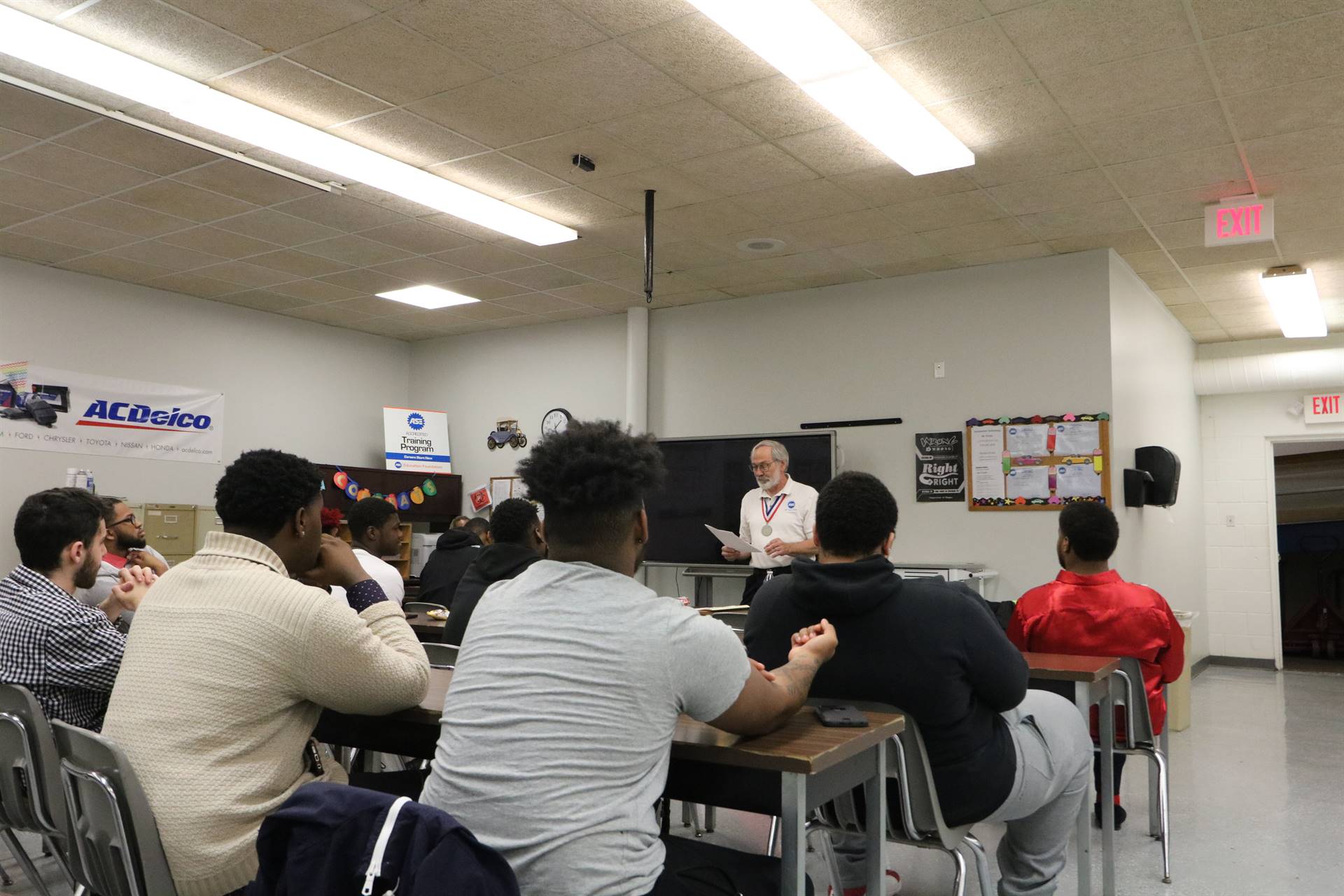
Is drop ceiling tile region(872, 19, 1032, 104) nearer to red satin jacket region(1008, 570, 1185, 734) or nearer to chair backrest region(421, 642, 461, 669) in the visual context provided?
red satin jacket region(1008, 570, 1185, 734)

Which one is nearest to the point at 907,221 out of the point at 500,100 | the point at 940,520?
the point at 940,520

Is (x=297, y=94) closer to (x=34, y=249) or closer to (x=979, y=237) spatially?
(x=34, y=249)

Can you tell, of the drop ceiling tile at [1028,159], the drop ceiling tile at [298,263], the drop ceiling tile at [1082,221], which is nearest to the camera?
the drop ceiling tile at [1028,159]

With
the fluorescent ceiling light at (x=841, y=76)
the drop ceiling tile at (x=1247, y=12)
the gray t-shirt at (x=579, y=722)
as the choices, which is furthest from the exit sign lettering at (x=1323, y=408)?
the gray t-shirt at (x=579, y=722)

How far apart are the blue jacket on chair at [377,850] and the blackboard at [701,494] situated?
5.61 meters

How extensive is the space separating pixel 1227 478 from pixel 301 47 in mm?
8944

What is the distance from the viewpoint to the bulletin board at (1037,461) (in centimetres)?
604

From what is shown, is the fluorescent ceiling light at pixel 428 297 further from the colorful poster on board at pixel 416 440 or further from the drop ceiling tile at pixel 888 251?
the drop ceiling tile at pixel 888 251

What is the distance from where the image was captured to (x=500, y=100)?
13.6 ft

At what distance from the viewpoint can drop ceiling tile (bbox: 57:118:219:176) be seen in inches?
175

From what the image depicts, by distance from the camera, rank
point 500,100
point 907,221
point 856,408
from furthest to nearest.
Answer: point 856,408 → point 907,221 → point 500,100

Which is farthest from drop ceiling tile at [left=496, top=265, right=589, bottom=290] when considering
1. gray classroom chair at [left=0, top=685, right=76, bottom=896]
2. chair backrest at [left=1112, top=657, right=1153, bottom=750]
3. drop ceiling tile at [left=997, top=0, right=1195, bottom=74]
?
gray classroom chair at [left=0, top=685, right=76, bottom=896]

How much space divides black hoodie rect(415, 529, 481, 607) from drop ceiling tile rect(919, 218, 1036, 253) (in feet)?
10.5

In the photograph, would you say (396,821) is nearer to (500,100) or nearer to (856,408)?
(500,100)
